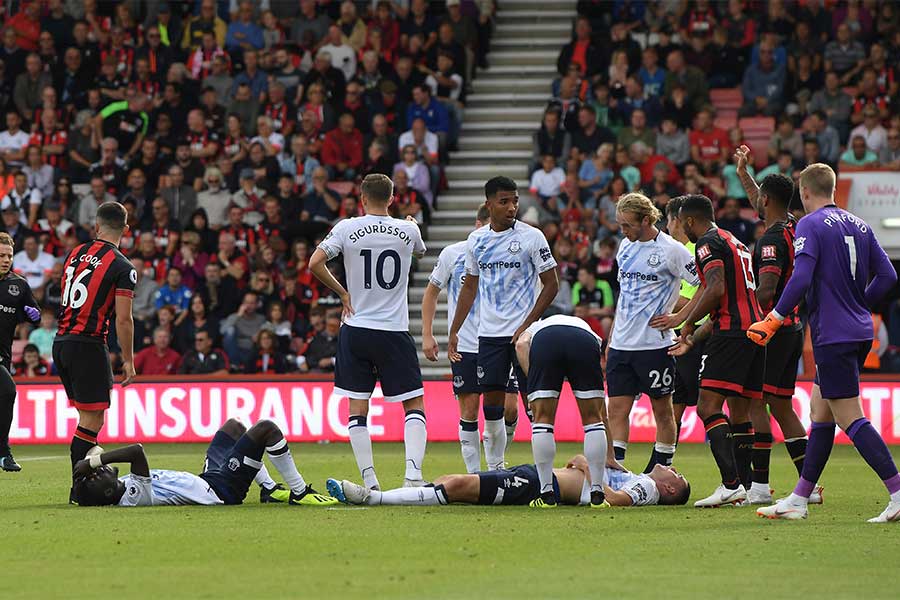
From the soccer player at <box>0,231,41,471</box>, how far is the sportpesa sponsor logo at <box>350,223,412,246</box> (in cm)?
500

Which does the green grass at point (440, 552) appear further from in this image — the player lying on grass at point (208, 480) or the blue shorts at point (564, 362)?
the blue shorts at point (564, 362)

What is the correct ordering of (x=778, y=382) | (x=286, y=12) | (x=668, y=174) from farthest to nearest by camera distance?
(x=286, y=12), (x=668, y=174), (x=778, y=382)

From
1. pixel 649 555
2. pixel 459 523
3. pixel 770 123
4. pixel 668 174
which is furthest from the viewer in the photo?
pixel 770 123

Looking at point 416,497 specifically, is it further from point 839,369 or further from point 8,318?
point 8,318

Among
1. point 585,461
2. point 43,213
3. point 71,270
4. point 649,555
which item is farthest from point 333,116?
point 649,555

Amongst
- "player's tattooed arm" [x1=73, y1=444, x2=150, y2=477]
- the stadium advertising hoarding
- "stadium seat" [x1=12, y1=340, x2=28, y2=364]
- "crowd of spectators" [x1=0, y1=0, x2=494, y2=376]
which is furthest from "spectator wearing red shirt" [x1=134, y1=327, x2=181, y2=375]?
"player's tattooed arm" [x1=73, y1=444, x2=150, y2=477]

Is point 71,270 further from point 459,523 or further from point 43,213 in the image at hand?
point 43,213

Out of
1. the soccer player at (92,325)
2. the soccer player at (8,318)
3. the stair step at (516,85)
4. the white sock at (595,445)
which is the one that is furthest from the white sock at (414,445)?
the stair step at (516,85)

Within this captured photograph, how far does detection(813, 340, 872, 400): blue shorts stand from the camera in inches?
381

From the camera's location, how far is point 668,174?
22734 millimetres

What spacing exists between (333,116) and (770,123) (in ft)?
24.3

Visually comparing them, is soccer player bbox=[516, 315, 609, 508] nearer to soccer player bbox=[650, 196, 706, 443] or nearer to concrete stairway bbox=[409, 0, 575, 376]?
soccer player bbox=[650, 196, 706, 443]

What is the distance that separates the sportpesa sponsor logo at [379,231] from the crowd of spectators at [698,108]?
10.5 meters

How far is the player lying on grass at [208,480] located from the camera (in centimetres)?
1081
